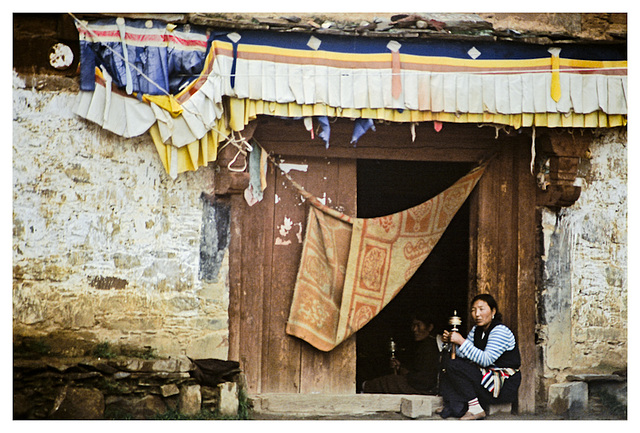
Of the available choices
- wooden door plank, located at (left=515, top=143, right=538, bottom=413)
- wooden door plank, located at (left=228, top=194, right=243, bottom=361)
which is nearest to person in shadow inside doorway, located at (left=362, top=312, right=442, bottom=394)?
wooden door plank, located at (left=515, top=143, right=538, bottom=413)

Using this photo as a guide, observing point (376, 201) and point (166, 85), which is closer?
point (166, 85)

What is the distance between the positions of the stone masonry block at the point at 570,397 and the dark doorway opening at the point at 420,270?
1.01 meters

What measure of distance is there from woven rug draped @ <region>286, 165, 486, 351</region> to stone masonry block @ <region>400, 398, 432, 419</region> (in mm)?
699

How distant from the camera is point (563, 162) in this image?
257 inches

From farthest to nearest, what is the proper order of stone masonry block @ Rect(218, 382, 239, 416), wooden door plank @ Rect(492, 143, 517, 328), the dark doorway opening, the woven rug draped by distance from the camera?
1. the dark doorway opening
2. wooden door plank @ Rect(492, 143, 517, 328)
3. the woven rug draped
4. stone masonry block @ Rect(218, 382, 239, 416)

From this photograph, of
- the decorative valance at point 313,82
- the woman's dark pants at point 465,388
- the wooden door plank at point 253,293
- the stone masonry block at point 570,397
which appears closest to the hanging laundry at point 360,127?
the decorative valance at point 313,82

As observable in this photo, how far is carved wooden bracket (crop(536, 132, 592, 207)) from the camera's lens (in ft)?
21.3

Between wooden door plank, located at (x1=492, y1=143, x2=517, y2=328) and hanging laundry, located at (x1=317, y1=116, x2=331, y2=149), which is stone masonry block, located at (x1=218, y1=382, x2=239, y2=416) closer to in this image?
hanging laundry, located at (x1=317, y1=116, x2=331, y2=149)

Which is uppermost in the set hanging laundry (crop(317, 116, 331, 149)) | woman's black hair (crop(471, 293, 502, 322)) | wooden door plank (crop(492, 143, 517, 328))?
hanging laundry (crop(317, 116, 331, 149))

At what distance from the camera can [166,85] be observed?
593 centimetres

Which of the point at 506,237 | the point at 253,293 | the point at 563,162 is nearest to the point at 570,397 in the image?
the point at 506,237

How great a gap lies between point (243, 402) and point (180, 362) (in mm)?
556

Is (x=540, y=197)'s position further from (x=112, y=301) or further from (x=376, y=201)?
(x=112, y=301)

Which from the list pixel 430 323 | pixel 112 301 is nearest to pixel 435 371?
pixel 430 323
